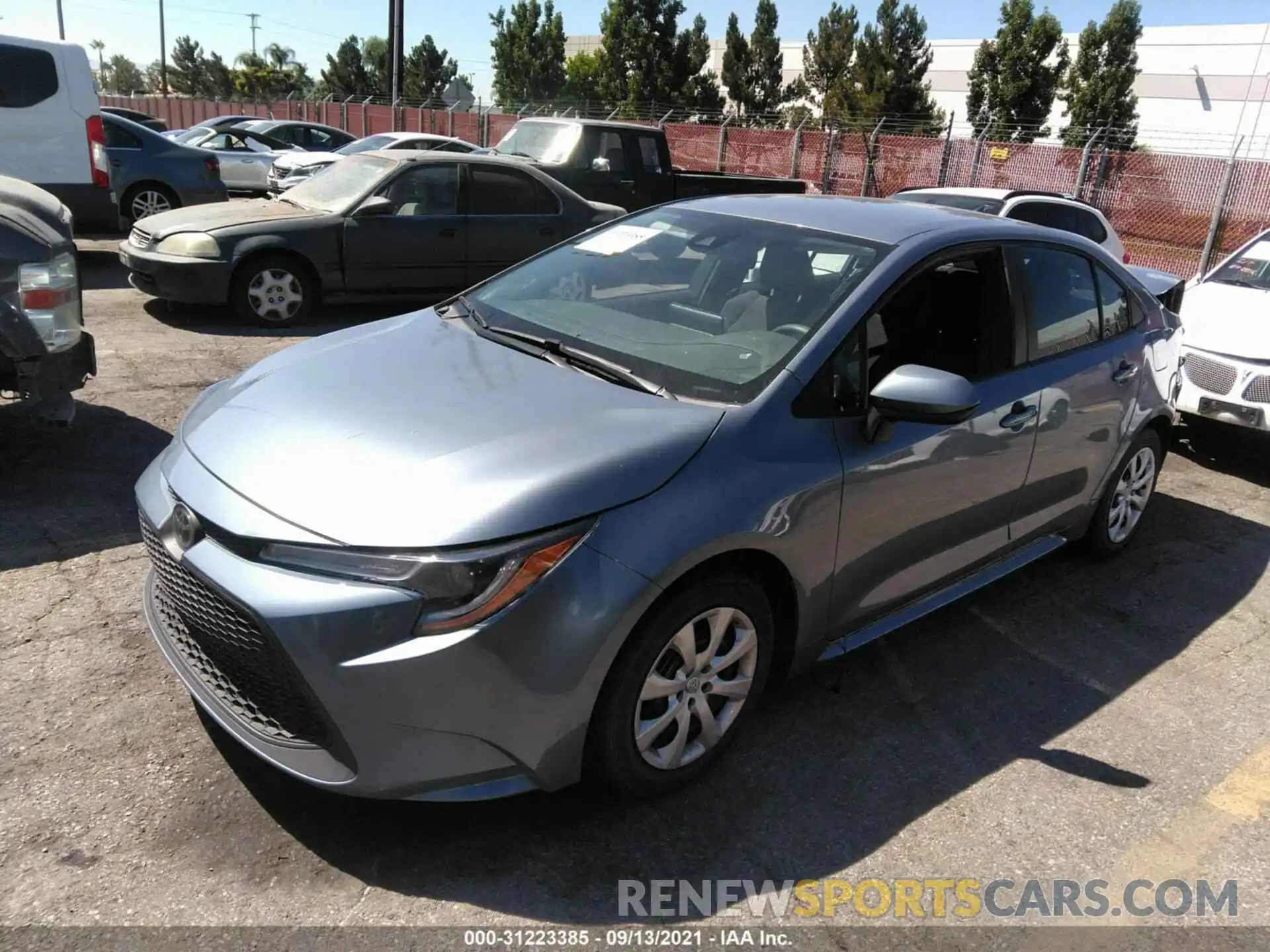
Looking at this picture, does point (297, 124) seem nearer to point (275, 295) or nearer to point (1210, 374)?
point (275, 295)

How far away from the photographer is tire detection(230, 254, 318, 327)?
8172 millimetres

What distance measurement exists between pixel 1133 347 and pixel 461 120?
95.1 ft

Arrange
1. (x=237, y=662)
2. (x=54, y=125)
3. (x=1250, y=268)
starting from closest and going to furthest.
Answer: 1. (x=237, y=662)
2. (x=1250, y=268)
3. (x=54, y=125)

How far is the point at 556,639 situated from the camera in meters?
2.36

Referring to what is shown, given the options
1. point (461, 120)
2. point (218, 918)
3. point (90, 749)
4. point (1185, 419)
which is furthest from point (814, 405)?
point (461, 120)

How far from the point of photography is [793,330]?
125 inches

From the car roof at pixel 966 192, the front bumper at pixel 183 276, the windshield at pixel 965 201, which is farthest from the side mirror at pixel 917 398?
the front bumper at pixel 183 276

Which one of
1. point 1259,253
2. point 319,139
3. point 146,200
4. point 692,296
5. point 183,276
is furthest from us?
point 319,139

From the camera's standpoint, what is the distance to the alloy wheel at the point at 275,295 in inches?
324

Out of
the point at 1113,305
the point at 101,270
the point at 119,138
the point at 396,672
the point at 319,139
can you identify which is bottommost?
the point at 101,270

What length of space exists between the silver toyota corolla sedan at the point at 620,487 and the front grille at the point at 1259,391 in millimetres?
2813

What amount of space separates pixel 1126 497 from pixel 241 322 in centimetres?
695

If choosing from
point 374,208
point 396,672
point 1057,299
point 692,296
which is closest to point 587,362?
point 692,296

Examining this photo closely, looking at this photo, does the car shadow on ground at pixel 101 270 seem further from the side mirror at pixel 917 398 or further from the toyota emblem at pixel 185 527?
the side mirror at pixel 917 398
